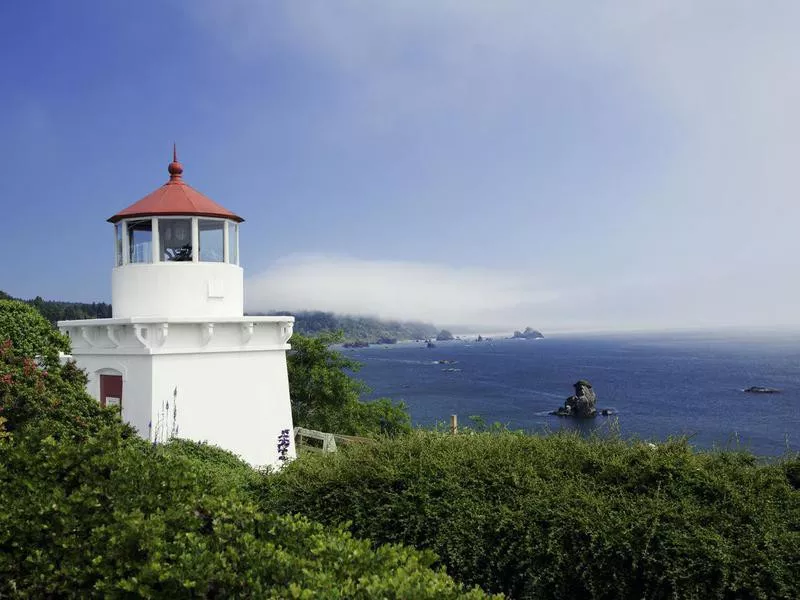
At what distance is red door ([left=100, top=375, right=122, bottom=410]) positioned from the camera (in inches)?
492

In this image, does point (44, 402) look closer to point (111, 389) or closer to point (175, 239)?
point (111, 389)

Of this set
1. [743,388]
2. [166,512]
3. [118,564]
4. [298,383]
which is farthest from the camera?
[743,388]

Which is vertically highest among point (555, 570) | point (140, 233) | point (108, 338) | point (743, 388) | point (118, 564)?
point (140, 233)

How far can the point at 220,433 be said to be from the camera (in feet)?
41.7

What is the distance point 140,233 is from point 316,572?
423 inches

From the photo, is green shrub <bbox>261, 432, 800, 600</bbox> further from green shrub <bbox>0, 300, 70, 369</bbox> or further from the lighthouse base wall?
the lighthouse base wall

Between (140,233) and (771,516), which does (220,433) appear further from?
(771,516)

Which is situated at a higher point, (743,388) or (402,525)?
(402,525)

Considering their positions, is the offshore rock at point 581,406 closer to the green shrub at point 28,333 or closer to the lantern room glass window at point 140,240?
the lantern room glass window at point 140,240

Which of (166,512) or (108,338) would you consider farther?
(108,338)

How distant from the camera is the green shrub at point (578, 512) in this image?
16.8ft

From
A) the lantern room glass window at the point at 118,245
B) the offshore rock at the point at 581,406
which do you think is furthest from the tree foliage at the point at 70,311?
the offshore rock at the point at 581,406

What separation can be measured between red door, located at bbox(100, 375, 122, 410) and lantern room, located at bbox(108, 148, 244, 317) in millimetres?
1308

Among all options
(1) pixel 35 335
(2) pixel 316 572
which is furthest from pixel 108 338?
(2) pixel 316 572
